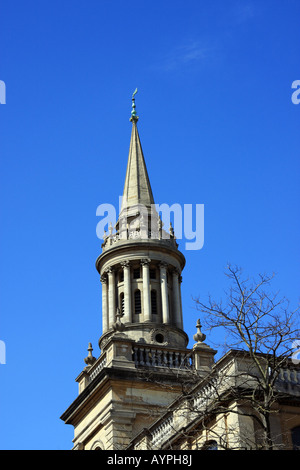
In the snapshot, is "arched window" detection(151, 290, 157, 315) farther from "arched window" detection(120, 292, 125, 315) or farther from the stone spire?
the stone spire

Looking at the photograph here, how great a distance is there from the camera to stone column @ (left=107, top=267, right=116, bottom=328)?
43.3 meters

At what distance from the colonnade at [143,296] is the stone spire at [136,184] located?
127 inches

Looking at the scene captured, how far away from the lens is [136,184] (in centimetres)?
4722

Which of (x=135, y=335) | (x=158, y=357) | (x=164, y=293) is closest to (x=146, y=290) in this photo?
(x=164, y=293)

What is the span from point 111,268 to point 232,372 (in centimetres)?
1787

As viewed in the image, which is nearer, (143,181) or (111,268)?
(111,268)

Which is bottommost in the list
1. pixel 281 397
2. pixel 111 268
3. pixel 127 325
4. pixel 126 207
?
pixel 281 397

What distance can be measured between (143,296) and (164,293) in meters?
1.05

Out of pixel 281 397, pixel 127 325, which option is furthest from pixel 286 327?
pixel 127 325

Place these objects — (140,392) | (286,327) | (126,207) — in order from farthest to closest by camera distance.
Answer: (126,207) → (140,392) → (286,327)

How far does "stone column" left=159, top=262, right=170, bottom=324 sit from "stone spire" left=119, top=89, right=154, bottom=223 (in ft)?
10.9

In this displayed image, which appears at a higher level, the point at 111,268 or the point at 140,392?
the point at 111,268
